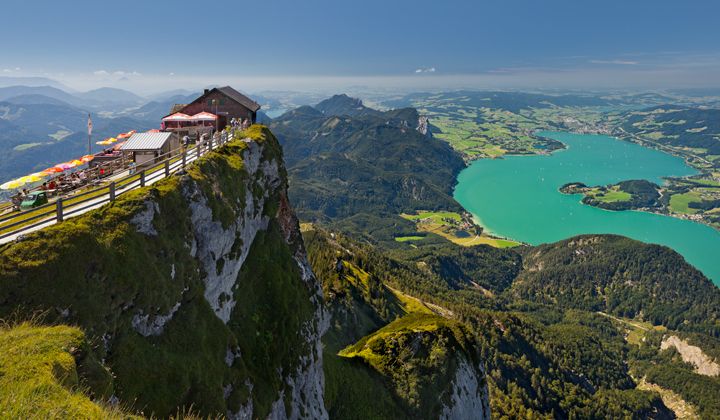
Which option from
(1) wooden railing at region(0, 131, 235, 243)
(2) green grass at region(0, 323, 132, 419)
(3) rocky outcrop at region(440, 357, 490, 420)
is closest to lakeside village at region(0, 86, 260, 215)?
(1) wooden railing at region(0, 131, 235, 243)

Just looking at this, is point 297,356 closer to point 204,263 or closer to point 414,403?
point 204,263

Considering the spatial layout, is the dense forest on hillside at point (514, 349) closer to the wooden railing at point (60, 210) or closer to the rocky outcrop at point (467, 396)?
the rocky outcrop at point (467, 396)

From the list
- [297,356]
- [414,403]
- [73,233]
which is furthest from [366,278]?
[73,233]

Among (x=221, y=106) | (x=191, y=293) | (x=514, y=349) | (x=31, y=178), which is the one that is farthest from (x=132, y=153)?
(x=514, y=349)

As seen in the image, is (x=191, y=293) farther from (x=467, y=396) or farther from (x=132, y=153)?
(x=467, y=396)

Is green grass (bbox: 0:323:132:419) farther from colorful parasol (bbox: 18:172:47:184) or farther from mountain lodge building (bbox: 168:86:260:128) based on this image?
mountain lodge building (bbox: 168:86:260:128)
